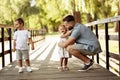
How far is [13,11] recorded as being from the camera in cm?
5197

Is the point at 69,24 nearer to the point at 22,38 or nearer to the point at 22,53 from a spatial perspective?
the point at 22,38

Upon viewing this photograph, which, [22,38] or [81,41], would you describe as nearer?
[81,41]

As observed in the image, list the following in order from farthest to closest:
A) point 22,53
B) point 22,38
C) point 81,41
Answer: point 22,53 < point 22,38 < point 81,41

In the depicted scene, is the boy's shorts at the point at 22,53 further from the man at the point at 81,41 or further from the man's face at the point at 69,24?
the man's face at the point at 69,24

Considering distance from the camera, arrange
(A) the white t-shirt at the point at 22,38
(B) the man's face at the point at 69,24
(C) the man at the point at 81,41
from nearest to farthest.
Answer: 1. (C) the man at the point at 81,41
2. (B) the man's face at the point at 69,24
3. (A) the white t-shirt at the point at 22,38

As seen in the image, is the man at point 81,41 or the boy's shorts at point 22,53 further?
the boy's shorts at point 22,53

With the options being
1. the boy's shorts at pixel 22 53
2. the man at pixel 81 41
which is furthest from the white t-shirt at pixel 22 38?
the man at pixel 81 41

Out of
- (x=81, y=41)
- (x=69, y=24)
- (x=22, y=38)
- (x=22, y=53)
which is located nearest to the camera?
(x=81, y=41)

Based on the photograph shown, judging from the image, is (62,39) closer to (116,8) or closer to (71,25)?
(71,25)

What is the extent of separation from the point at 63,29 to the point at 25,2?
4688cm

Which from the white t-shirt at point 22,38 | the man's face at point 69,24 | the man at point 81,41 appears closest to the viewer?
the man at point 81,41

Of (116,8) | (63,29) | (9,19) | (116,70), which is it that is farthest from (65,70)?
(9,19)

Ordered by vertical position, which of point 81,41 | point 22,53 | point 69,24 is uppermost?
point 69,24

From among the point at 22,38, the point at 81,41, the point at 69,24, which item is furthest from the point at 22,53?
the point at 81,41
